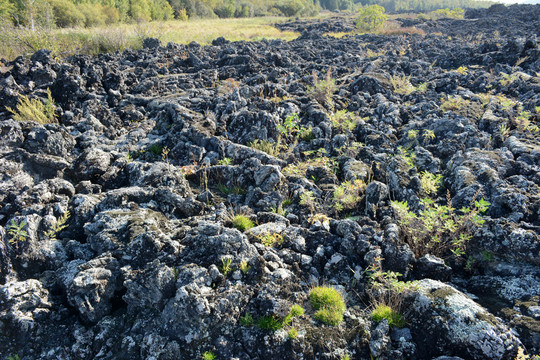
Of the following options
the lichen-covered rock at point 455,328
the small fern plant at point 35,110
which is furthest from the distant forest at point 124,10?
the lichen-covered rock at point 455,328

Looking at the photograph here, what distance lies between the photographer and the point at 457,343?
3.04 meters

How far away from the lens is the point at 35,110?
742 cm

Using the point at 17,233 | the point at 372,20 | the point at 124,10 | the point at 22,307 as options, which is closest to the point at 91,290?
the point at 22,307

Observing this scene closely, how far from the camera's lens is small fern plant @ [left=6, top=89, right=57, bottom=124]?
292 inches

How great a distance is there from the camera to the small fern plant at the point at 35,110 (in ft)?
24.3

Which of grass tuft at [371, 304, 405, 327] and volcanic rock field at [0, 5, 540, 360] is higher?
volcanic rock field at [0, 5, 540, 360]

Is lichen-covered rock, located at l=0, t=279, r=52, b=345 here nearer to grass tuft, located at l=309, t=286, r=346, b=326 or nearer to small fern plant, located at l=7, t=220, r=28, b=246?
small fern plant, located at l=7, t=220, r=28, b=246

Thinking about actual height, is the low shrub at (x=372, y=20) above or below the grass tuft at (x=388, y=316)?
above

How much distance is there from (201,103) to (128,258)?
21.4ft

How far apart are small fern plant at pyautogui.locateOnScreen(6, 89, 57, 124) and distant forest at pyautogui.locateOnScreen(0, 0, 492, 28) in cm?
1222

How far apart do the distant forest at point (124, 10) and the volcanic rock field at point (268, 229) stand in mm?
16311

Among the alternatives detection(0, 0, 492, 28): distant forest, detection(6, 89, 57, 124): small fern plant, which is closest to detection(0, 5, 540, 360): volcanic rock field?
detection(6, 89, 57, 124): small fern plant

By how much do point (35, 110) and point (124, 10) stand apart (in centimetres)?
3710

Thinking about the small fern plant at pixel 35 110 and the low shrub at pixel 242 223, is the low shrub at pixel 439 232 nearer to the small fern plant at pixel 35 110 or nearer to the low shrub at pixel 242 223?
the low shrub at pixel 242 223
